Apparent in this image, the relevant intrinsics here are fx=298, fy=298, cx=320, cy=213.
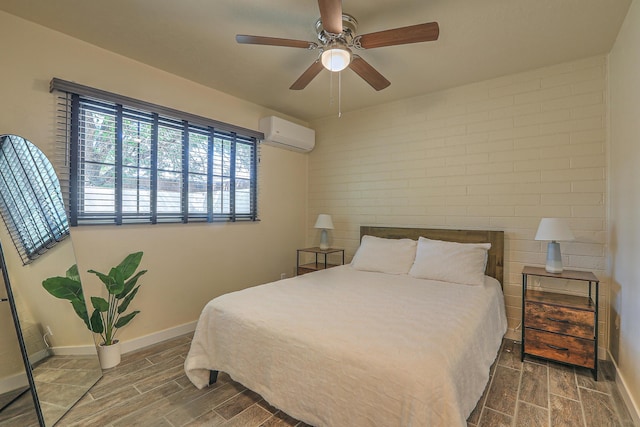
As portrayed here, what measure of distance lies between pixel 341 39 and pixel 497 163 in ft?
6.80

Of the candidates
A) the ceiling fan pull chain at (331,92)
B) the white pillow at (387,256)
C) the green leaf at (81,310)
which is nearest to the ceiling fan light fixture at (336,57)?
the ceiling fan pull chain at (331,92)

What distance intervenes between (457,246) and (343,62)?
2.01 m

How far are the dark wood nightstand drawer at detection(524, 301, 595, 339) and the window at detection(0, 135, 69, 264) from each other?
3796 millimetres

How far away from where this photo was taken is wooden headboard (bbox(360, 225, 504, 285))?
297 centimetres

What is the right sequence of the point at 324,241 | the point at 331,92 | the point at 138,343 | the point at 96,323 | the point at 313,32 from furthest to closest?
the point at 324,241 < the point at 331,92 < the point at 138,343 < the point at 96,323 < the point at 313,32

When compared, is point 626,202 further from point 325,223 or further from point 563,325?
point 325,223

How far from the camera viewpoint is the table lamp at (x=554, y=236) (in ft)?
8.01

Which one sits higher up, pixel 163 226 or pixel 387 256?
pixel 163 226

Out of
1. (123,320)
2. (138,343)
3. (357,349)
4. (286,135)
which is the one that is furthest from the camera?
(286,135)

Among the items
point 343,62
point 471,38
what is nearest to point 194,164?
point 343,62

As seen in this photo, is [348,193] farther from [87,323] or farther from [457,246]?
[87,323]

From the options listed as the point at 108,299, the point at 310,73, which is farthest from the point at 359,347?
the point at 108,299

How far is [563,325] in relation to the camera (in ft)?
7.73

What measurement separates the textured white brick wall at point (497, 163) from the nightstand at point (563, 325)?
347 millimetres
